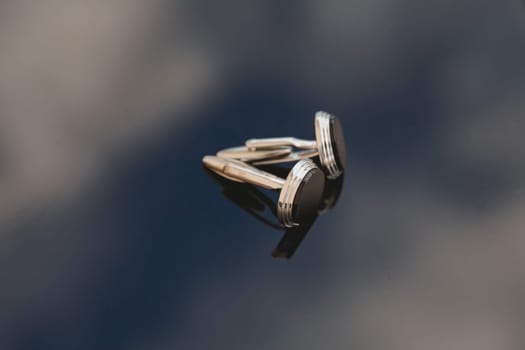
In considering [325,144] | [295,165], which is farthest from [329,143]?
[295,165]

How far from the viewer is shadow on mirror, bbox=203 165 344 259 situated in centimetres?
132

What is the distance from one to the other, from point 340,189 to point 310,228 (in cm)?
12

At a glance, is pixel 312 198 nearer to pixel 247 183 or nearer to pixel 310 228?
pixel 310 228

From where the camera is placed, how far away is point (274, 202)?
1420mm

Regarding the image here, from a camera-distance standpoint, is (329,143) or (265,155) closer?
(329,143)

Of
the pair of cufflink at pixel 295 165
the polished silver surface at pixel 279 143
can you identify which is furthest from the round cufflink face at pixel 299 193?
the polished silver surface at pixel 279 143

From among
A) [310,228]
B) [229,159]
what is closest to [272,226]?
[310,228]

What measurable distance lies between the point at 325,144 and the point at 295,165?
0.34 feet

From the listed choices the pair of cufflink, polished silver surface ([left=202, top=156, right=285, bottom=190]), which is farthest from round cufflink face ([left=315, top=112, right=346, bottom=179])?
polished silver surface ([left=202, top=156, right=285, bottom=190])

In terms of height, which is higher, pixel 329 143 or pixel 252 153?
pixel 329 143

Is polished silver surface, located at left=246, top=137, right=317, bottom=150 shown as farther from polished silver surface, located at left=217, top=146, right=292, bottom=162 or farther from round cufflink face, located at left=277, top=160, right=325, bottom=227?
round cufflink face, located at left=277, top=160, right=325, bottom=227

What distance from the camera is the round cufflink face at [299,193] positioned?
1322 millimetres

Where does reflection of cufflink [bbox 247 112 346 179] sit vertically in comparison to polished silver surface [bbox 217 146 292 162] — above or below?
above

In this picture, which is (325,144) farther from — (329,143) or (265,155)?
(265,155)
